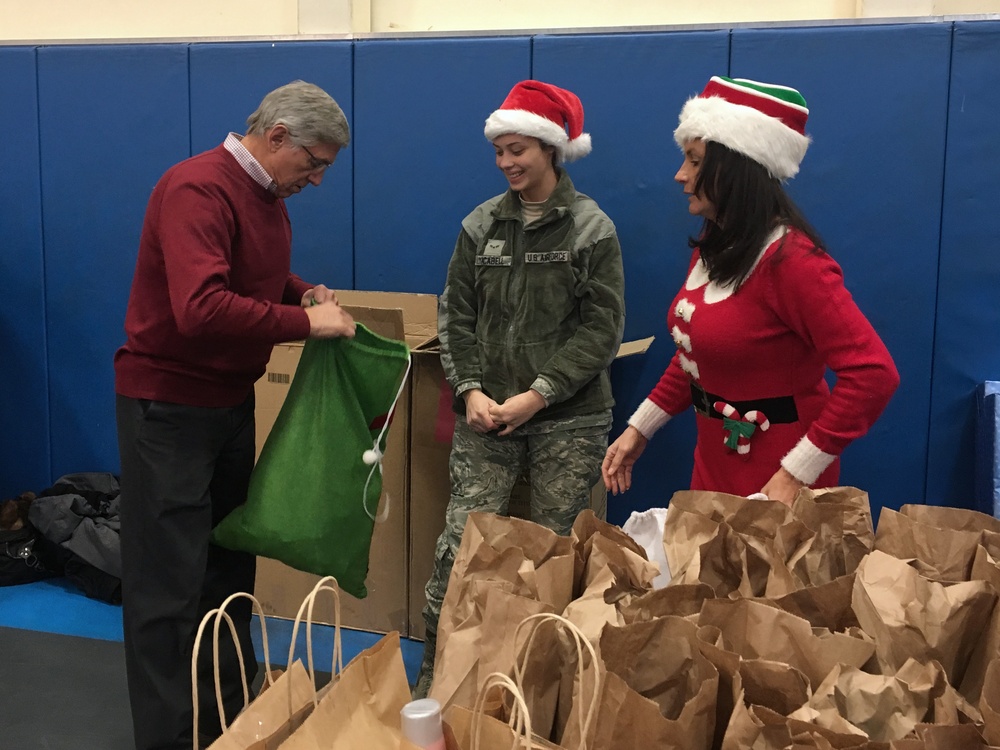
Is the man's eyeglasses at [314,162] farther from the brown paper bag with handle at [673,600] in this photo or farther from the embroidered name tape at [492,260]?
the brown paper bag with handle at [673,600]

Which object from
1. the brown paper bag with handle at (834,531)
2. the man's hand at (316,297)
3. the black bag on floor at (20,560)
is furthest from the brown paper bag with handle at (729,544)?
the black bag on floor at (20,560)

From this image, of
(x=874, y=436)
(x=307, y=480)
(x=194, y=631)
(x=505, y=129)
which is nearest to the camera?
(x=307, y=480)

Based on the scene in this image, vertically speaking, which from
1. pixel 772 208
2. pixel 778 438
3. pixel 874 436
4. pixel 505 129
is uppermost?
pixel 505 129

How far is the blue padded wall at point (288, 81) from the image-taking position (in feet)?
10.3

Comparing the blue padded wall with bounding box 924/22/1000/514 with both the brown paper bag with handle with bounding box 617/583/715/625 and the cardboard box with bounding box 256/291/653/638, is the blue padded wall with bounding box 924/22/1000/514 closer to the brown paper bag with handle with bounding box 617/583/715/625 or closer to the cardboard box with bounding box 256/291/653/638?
the cardboard box with bounding box 256/291/653/638

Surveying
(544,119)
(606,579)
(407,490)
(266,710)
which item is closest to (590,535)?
(606,579)

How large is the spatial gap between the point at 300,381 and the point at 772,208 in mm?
1038

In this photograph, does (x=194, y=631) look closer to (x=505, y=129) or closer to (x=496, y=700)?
(x=496, y=700)

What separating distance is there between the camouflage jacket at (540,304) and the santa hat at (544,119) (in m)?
0.09

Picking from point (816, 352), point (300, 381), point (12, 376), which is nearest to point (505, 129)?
point (300, 381)

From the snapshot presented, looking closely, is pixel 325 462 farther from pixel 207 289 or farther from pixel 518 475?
pixel 518 475

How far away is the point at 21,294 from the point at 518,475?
2244mm

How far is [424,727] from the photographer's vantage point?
110 centimetres

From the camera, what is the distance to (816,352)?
5.85ft
